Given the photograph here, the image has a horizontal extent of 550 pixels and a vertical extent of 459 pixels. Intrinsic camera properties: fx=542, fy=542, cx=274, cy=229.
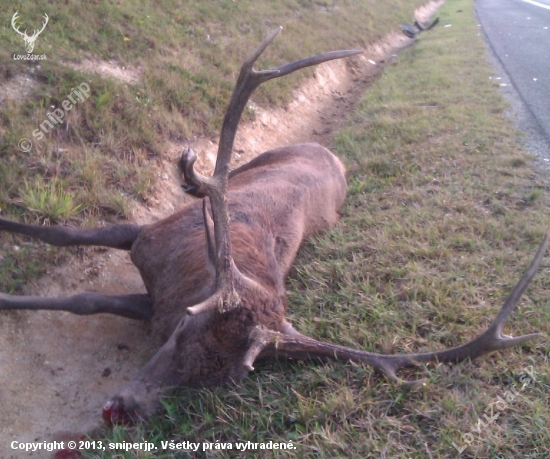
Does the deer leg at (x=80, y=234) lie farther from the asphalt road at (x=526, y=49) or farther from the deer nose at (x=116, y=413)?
the asphalt road at (x=526, y=49)

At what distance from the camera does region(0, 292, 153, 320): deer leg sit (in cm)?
353

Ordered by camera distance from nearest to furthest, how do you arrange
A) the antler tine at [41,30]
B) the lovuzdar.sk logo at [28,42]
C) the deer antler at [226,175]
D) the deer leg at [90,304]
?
the deer antler at [226,175] < the deer leg at [90,304] < the lovuzdar.sk logo at [28,42] < the antler tine at [41,30]

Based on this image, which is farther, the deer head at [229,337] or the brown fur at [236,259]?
the brown fur at [236,259]

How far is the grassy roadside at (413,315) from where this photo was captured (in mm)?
2709

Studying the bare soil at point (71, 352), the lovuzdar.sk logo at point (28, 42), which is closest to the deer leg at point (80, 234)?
the bare soil at point (71, 352)

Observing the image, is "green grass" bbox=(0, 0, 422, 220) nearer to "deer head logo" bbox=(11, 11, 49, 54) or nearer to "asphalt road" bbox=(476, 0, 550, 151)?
"deer head logo" bbox=(11, 11, 49, 54)

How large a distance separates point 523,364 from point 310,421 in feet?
4.07

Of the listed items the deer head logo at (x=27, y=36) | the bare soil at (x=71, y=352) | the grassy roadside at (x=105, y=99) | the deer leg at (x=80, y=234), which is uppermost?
the deer head logo at (x=27, y=36)

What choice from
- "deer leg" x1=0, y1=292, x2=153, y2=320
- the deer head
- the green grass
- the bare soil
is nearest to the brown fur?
the deer head

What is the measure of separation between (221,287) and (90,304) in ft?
4.20

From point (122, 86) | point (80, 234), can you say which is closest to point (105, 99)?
point (122, 86)

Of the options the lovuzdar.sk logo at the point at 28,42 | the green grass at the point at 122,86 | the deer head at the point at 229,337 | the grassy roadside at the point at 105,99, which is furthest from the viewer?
the lovuzdar.sk logo at the point at 28,42

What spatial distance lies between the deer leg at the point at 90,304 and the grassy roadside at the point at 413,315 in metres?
0.96

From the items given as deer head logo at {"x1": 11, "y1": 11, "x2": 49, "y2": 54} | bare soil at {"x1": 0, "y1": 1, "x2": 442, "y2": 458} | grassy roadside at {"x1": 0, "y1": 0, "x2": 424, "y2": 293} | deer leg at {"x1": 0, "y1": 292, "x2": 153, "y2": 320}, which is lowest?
bare soil at {"x1": 0, "y1": 1, "x2": 442, "y2": 458}
